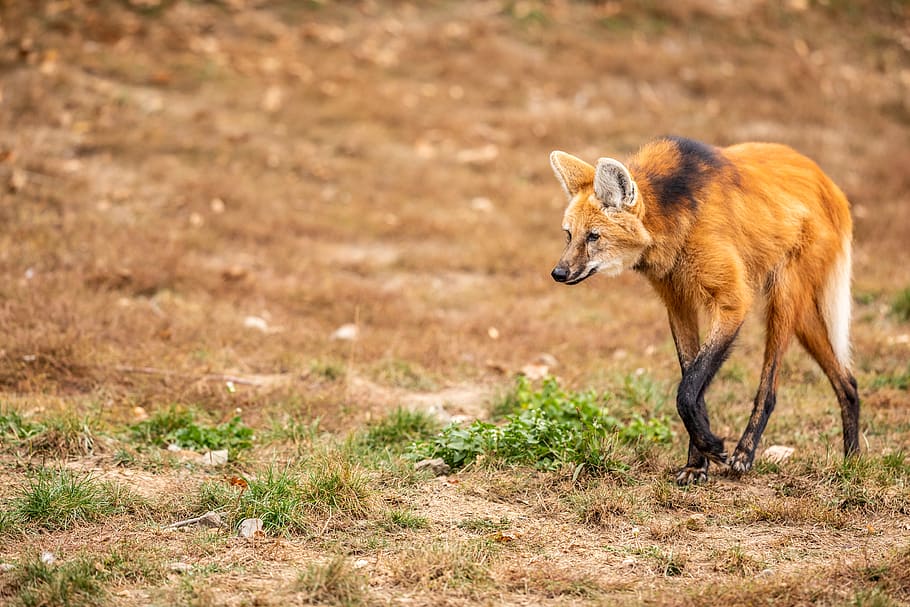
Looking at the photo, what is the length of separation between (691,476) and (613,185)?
5.32 ft

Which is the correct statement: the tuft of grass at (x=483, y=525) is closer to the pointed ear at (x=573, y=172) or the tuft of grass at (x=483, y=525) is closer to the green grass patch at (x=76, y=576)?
the green grass patch at (x=76, y=576)

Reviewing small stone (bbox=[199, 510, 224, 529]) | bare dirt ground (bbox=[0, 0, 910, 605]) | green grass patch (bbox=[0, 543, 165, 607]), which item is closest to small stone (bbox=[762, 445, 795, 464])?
bare dirt ground (bbox=[0, 0, 910, 605])

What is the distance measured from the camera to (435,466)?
4852mm

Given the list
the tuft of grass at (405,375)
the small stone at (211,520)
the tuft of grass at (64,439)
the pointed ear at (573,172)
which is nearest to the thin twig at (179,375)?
the tuft of grass at (405,375)

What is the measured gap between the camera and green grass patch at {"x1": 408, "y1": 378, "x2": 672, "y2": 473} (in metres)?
4.78

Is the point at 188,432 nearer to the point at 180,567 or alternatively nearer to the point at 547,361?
the point at 180,567

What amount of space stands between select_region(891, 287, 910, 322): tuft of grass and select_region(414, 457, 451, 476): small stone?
5.05 metres

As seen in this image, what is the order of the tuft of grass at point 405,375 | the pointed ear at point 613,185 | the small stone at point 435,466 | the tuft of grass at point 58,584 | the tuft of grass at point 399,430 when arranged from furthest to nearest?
the tuft of grass at point 405,375 → the tuft of grass at point 399,430 → the small stone at point 435,466 → the pointed ear at point 613,185 → the tuft of grass at point 58,584

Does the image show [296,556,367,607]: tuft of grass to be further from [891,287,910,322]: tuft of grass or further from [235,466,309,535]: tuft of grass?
[891,287,910,322]: tuft of grass

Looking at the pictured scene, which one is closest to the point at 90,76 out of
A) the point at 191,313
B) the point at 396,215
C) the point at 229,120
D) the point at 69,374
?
the point at 229,120

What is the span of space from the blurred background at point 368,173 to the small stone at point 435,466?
3.34ft

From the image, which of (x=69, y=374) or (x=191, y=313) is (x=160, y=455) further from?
(x=191, y=313)

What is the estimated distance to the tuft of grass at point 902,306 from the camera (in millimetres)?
7824

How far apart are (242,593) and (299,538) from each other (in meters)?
0.56
